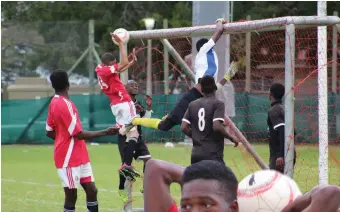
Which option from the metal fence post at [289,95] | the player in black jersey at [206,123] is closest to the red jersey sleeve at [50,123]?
the player in black jersey at [206,123]

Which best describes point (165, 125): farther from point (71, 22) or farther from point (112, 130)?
point (71, 22)

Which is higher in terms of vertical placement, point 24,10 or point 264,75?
point 24,10

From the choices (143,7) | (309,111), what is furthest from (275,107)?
(143,7)

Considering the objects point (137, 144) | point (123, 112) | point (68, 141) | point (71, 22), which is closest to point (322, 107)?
point (137, 144)

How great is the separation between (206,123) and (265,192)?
15.9 ft

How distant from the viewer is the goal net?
9523 mm

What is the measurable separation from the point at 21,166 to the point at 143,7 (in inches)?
844

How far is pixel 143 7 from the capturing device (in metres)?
40.1

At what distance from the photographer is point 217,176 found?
3.37 meters

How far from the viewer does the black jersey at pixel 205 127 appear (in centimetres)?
867

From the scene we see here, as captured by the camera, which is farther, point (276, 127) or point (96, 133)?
point (276, 127)

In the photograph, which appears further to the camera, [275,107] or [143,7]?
[143,7]

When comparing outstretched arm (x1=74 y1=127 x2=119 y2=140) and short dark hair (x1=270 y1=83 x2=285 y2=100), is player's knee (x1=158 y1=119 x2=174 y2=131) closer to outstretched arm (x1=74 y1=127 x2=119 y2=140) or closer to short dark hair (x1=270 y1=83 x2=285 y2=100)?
outstretched arm (x1=74 y1=127 x2=119 y2=140)

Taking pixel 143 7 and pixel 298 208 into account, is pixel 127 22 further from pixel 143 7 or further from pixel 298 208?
pixel 298 208
